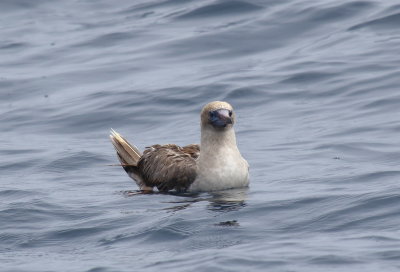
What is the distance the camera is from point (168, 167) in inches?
552

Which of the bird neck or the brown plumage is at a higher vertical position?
the bird neck

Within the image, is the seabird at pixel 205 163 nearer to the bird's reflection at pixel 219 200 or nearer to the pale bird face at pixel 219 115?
the pale bird face at pixel 219 115

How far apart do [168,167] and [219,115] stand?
89cm

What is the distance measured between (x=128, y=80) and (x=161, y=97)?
1.58 metres

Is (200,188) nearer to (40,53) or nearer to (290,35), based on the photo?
(290,35)

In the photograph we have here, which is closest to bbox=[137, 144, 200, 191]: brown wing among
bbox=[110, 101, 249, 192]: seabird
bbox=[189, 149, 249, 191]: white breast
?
bbox=[110, 101, 249, 192]: seabird

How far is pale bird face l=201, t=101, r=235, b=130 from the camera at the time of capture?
13.7m

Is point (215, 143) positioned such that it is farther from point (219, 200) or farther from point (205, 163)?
point (219, 200)

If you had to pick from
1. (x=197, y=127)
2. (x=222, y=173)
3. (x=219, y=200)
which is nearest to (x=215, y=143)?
(x=222, y=173)

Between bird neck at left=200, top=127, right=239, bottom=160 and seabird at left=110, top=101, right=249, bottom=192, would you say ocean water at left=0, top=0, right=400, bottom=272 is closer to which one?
seabird at left=110, top=101, right=249, bottom=192

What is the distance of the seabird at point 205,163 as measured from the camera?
1354 centimetres

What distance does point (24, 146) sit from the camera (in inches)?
666


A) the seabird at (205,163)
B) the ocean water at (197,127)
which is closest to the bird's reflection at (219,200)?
the ocean water at (197,127)

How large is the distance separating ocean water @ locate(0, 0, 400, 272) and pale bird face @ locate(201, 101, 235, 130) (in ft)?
2.56
